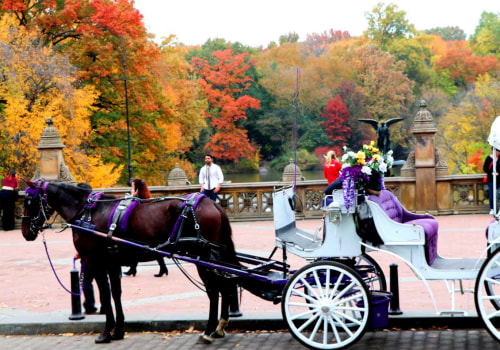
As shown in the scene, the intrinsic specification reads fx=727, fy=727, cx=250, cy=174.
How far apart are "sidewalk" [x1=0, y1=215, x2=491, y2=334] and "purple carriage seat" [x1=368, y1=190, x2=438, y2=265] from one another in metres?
0.97

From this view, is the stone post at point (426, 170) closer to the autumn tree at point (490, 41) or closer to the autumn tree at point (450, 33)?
the autumn tree at point (490, 41)

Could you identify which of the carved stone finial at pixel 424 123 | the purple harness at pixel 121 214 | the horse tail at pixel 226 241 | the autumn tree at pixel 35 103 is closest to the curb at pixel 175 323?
the horse tail at pixel 226 241

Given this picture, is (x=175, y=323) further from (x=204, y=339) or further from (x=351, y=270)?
(x=351, y=270)

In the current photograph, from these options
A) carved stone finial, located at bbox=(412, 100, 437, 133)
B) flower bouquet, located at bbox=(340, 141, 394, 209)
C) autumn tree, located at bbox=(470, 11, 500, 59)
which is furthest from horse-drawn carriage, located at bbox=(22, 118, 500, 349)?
autumn tree, located at bbox=(470, 11, 500, 59)

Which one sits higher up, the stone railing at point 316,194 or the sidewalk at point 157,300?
the stone railing at point 316,194

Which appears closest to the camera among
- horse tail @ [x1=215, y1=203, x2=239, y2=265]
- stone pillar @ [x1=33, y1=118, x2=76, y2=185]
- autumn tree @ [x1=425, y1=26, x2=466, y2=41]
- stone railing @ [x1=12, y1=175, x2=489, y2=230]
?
horse tail @ [x1=215, y1=203, x2=239, y2=265]

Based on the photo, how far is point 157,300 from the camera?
32.3ft

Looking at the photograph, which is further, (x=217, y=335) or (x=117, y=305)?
(x=117, y=305)

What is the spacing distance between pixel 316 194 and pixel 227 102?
51.5 m

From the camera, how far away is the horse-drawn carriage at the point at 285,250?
275 inches

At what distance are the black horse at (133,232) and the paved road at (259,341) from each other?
0.71ft

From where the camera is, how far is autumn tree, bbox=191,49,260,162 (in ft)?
229

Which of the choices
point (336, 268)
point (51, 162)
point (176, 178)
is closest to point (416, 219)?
point (336, 268)

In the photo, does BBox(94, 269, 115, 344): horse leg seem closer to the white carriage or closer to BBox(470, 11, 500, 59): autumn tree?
the white carriage
